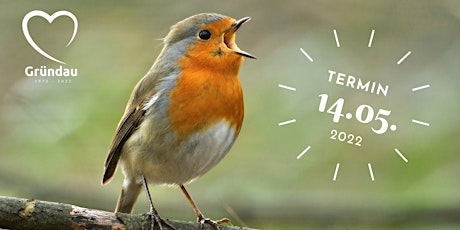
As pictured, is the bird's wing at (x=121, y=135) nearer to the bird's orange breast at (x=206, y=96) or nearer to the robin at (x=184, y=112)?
the robin at (x=184, y=112)

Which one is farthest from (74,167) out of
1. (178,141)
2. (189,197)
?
(178,141)

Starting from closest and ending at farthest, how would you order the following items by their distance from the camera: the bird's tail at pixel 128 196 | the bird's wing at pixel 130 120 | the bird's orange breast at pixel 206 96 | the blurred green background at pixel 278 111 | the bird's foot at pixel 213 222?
the bird's orange breast at pixel 206 96 < the bird's foot at pixel 213 222 < the bird's wing at pixel 130 120 < the bird's tail at pixel 128 196 < the blurred green background at pixel 278 111

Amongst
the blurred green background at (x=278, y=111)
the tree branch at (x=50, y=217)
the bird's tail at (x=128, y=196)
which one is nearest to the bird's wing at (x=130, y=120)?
the bird's tail at (x=128, y=196)

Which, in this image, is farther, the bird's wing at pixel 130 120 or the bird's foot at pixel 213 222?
the bird's wing at pixel 130 120

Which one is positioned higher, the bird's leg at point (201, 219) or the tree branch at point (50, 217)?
the bird's leg at point (201, 219)

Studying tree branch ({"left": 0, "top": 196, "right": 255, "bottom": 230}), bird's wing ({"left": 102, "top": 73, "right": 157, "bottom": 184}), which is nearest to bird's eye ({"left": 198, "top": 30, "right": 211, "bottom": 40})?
bird's wing ({"left": 102, "top": 73, "right": 157, "bottom": 184})

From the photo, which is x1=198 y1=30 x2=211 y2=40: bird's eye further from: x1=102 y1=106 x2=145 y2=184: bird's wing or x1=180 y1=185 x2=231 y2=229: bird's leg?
x1=180 y1=185 x2=231 y2=229: bird's leg

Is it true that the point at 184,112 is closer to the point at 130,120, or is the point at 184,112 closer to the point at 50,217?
the point at 130,120
